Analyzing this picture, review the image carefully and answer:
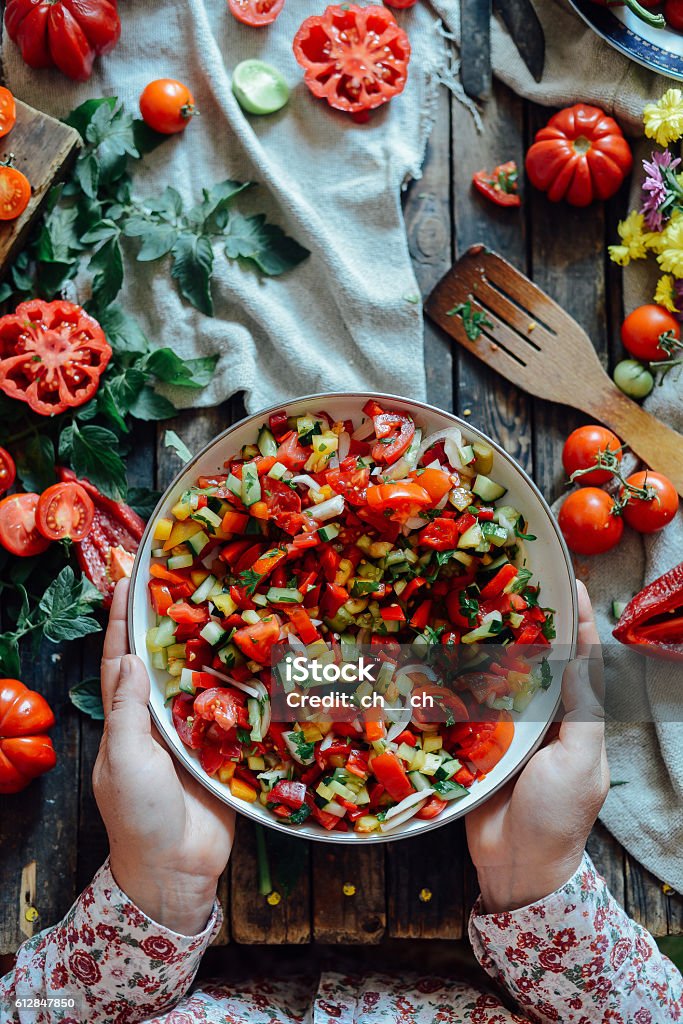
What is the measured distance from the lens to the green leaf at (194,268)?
95.7 inches

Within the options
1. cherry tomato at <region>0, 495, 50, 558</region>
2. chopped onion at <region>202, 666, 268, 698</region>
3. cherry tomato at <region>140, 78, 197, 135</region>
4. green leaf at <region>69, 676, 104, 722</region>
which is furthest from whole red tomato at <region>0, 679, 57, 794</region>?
cherry tomato at <region>140, 78, 197, 135</region>

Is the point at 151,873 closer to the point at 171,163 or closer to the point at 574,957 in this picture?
the point at 574,957

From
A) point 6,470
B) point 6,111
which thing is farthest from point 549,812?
point 6,111

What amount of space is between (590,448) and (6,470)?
1.51 meters

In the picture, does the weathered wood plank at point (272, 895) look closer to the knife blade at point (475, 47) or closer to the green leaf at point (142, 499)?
the green leaf at point (142, 499)

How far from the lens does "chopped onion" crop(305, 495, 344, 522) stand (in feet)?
6.93

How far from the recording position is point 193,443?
2506 millimetres

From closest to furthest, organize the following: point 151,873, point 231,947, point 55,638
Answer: point 151,873 → point 55,638 → point 231,947

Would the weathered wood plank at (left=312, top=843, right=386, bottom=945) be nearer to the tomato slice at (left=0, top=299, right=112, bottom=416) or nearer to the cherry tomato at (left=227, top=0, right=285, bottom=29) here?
the tomato slice at (left=0, top=299, right=112, bottom=416)

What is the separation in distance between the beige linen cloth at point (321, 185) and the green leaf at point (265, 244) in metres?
0.04

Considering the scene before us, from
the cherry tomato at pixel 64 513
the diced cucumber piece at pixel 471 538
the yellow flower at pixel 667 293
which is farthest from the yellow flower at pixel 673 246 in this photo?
the cherry tomato at pixel 64 513

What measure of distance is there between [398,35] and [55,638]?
1.82m

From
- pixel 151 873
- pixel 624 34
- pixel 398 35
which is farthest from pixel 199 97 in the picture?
pixel 151 873

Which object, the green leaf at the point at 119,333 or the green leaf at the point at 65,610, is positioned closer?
the green leaf at the point at 65,610
